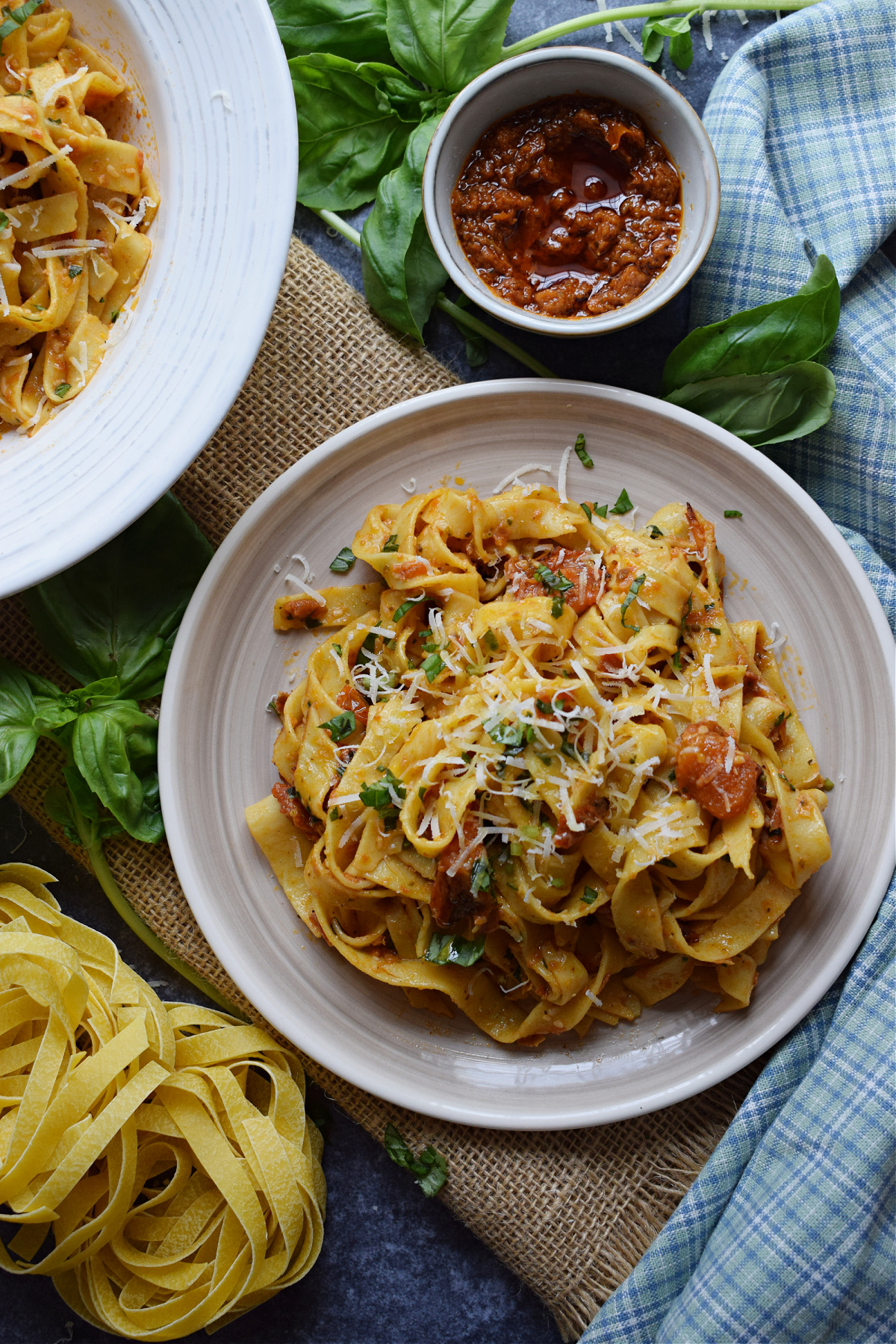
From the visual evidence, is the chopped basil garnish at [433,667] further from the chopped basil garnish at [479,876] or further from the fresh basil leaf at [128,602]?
the fresh basil leaf at [128,602]

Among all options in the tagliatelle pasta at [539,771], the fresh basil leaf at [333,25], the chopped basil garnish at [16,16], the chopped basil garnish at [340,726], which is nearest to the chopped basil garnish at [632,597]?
the tagliatelle pasta at [539,771]

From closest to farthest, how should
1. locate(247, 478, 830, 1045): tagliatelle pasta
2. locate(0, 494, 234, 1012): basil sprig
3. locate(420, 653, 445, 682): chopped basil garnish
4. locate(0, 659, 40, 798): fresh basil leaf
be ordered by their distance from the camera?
locate(247, 478, 830, 1045): tagliatelle pasta → locate(420, 653, 445, 682): chopped basil garnish → locate(0, 659, 40, 798): fresh basil leaf → locate(0, 494, 234, 1012): basil sprig

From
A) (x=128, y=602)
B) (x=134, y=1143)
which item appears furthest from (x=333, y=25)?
(x=134, y=1143)

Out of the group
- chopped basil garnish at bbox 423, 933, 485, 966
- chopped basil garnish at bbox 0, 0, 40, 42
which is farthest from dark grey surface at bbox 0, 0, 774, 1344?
chopped basil garnish at bbox 0, 0, 40, 42

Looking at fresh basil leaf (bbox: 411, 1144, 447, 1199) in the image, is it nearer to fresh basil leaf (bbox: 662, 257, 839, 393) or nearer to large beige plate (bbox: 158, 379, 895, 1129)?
large beige plate (bbox: 158, 379, 895, 1129)

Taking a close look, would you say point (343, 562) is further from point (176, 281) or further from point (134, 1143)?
point (134, 1143)

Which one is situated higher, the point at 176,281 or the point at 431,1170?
the point at 176,281

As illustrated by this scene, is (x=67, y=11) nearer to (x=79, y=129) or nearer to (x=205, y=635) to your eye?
(x=79, y=129)
